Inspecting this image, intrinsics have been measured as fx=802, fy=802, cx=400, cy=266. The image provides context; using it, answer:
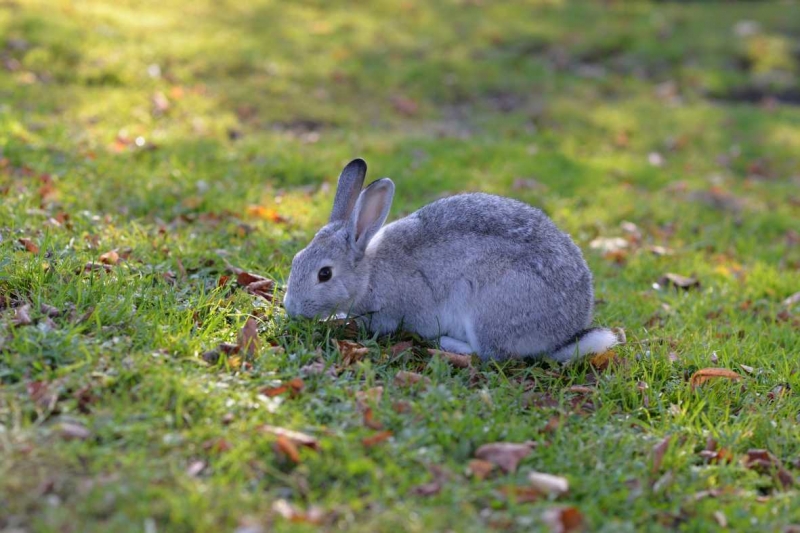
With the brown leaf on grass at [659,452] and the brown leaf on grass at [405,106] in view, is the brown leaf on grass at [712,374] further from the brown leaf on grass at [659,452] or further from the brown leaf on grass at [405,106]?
the brown leaf on grass at [405,106]

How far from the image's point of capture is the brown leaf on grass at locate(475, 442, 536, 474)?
382 cm

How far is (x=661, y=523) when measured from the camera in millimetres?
3615

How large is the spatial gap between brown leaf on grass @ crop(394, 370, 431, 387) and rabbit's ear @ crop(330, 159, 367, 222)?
4.10 ft

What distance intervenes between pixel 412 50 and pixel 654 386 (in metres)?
9.31

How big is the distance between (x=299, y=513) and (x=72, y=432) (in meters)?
1.12

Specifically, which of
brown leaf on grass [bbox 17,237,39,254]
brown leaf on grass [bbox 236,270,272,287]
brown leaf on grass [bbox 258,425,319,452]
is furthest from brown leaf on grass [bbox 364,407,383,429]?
brown leaf on grass [bbox 17,237,39,254]

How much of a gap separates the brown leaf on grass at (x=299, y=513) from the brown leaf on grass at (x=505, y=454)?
90cm

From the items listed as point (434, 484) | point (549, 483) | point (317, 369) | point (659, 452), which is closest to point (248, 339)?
point (317, 369)

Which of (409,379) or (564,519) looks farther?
(409,379)

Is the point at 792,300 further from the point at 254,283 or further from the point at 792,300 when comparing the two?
the point at 254,283

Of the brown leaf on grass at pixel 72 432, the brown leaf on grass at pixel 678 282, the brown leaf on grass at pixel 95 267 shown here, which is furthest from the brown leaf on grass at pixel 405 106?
the brown leaf on grass at pixel 72 432

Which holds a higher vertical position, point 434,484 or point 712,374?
point 434,484

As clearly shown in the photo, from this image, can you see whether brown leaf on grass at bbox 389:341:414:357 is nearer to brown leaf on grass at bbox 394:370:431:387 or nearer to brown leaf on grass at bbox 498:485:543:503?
brown leaf on grass at bbox 394:370:431:387

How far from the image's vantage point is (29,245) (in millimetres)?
5254
